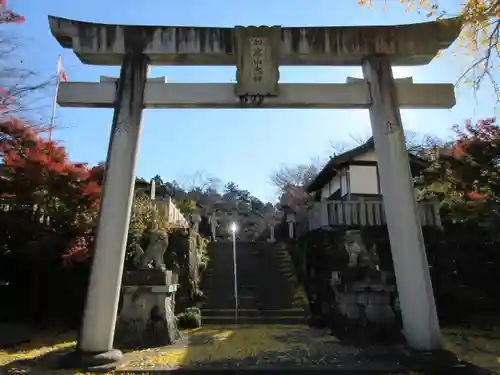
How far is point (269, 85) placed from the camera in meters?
8.24

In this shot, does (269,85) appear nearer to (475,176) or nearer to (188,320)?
(188,320)

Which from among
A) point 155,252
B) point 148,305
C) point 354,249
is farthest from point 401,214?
point 148,305

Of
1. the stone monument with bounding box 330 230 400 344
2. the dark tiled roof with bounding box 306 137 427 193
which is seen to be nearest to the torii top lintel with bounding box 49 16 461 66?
the stone monument with bounding box 330 230 400 344

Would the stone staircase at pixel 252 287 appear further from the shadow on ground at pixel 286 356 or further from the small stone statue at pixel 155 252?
the small stone statue at pixel 155 252

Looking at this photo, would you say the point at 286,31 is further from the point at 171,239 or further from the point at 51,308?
the point at 51,308

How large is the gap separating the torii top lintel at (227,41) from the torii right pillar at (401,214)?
0.45m

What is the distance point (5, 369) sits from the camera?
7090mm

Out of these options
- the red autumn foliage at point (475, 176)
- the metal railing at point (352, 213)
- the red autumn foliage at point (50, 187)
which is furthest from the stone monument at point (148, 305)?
the red autumn foliage at point (475, 176)

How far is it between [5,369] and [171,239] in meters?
8.53

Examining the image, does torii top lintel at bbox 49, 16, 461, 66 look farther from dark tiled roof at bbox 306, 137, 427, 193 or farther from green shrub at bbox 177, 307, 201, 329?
dark tiled roof at bbox 306, 137, 427, 193

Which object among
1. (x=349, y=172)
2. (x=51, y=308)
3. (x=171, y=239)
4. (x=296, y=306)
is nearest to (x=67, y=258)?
(x=51, y=308)

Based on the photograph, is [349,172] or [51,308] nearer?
[51,308]

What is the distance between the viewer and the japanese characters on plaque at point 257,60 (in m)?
8.23

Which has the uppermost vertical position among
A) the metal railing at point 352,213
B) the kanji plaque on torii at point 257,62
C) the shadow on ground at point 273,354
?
the kanji plaque on torii at point 257,62
